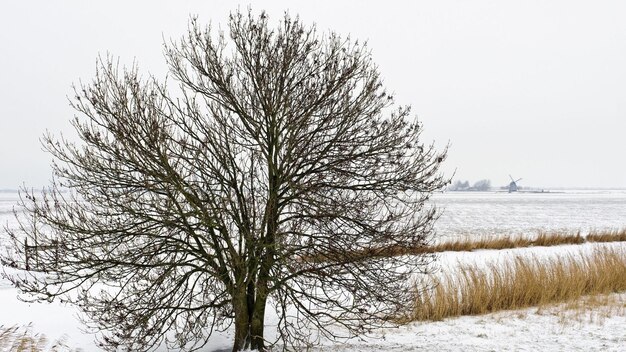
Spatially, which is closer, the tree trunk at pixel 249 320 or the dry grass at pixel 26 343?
the tree trunk at pixel 249 320

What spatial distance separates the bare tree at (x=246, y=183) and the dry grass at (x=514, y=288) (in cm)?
364

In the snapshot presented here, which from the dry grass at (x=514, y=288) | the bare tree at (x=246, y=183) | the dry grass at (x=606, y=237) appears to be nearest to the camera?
the bare tree at (x=246, y=183)

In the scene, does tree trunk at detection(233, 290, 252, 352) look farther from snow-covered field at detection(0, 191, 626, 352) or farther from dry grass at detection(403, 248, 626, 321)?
dry grass at detection(403, 248, 626, 321)

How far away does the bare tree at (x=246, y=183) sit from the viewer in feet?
23.6

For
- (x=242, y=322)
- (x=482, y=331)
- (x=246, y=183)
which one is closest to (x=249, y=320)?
(x=242, y=322)

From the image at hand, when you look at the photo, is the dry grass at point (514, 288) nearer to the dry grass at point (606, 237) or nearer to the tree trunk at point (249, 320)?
the tree trunk at point (249, 320)

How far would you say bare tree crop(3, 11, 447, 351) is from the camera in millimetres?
7207

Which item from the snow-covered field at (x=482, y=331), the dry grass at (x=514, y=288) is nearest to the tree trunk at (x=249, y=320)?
the snow-covered field at (x=482, y=331)

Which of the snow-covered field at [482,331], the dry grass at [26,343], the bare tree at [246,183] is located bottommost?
the snow-covered field at [482,331]

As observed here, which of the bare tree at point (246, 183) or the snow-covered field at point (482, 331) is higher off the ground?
the bare tree at point (246, 183)

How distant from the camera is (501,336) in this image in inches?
366

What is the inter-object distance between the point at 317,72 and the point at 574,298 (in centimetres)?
871

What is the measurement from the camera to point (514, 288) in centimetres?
1180

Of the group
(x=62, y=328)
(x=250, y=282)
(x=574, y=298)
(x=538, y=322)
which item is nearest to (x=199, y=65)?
(x=250, y=282)
